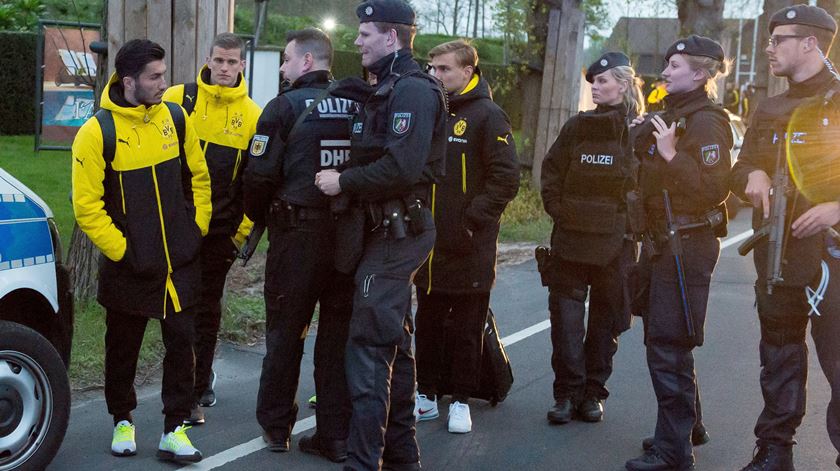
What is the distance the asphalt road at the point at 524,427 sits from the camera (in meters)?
5.43

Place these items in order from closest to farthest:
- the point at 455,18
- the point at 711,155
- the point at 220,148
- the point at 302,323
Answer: the point at 711,155
the point at 302,323
the point at 220,148
the point at 455,18

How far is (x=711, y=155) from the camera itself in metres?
5.14

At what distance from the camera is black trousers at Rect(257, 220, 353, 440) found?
17.1ft

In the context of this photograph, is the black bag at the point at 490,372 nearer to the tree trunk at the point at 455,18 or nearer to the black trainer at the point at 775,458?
the black trainer at the point at 775,458

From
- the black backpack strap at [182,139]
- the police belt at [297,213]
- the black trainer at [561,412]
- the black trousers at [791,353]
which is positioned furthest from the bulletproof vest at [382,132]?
the black trainer at [561,412]

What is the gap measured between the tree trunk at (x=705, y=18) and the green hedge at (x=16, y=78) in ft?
36.9

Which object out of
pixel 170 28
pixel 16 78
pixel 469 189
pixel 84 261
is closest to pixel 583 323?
pixel 469 189

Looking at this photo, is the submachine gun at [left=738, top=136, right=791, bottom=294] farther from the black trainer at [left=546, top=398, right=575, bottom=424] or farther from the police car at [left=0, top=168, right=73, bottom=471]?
the police car at [left=0, top=168, right=73, bottom=471]

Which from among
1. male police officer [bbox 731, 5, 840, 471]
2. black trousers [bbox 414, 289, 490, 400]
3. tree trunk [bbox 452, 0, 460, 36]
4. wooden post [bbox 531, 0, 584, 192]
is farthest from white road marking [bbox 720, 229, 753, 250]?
tree trunk [bbox 452, 0, 460, 36]

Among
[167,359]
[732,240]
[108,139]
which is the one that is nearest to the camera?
[108,139]

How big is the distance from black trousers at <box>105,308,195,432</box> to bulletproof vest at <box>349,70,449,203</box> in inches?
45.5

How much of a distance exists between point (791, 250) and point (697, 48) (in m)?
1.04

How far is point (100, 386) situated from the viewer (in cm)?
639

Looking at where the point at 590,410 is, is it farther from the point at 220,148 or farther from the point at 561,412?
the point at 220,148
